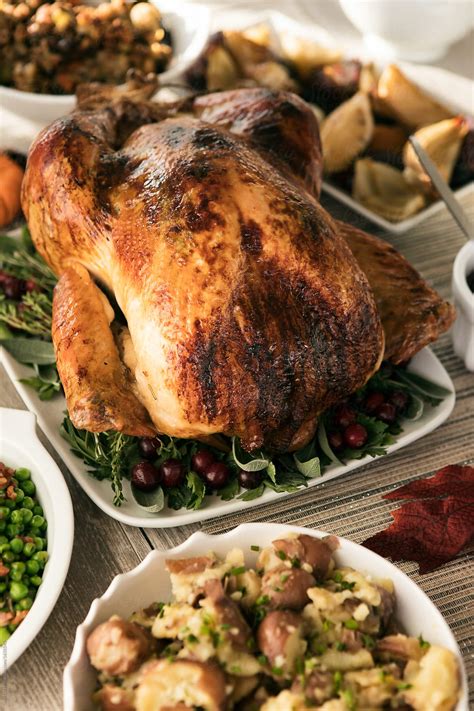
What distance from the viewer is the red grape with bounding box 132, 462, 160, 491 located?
1.94 metres

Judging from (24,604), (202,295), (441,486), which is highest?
(202,295)

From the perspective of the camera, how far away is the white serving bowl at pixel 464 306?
2295mm

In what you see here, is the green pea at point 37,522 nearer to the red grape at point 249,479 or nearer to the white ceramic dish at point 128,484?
the white ceramic dish at point 128,484

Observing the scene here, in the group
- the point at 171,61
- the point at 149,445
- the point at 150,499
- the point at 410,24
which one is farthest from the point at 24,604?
the point at 410,24

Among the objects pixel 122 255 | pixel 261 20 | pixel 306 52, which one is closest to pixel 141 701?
pixel 122 255

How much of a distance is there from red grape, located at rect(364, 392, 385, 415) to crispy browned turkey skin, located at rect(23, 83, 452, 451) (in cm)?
20

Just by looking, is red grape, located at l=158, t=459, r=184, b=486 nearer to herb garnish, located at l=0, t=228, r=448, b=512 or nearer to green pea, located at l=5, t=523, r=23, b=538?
herb garnish, located at l=0, t=228, r=448, b=512

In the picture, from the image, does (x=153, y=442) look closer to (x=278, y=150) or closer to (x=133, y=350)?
(x=133, y=350)

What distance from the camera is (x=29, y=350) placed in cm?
225

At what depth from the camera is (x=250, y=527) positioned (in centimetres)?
165

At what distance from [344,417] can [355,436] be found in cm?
6

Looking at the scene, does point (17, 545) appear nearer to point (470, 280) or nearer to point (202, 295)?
point (202, 295)

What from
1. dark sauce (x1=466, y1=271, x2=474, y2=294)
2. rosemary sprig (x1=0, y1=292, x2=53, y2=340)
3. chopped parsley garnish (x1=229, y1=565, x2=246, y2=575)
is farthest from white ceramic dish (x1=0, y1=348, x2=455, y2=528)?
chopped parsley garnish (x1=229, y1=565, x2=246, y2=575)

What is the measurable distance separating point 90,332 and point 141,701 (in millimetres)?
863
